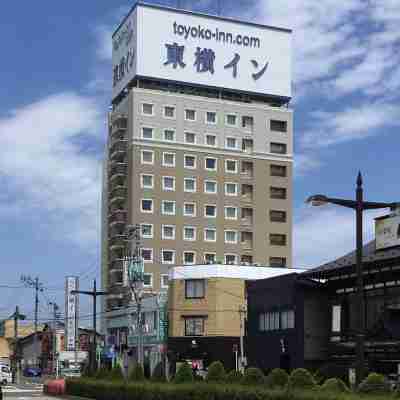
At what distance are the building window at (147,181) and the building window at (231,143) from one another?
1193 centimetres

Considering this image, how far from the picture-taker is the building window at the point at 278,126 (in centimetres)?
12300

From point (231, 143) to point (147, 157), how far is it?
12066 mm

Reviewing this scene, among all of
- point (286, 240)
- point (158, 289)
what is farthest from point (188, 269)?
point (286, 240)

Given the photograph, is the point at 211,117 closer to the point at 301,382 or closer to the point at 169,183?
the point at 169,183

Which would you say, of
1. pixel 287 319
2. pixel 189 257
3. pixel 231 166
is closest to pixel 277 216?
pixel 231 166

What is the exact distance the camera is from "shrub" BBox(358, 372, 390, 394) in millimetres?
24062

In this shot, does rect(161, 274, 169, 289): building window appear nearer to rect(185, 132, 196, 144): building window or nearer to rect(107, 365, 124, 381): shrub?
rect(185, 132, 196, 144): building window

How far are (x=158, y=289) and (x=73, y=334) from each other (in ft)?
37.5

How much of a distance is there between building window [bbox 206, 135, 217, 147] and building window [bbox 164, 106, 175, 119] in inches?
211

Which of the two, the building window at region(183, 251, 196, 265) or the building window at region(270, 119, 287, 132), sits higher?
the building window at region(270, 119, 287, 132)

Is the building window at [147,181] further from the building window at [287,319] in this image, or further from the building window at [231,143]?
the building window at [287,319]

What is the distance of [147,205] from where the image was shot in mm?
113188

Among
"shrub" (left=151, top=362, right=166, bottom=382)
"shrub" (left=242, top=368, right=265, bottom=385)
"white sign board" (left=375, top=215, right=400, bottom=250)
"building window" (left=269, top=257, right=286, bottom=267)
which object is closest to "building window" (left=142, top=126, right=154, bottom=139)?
"building window" (left=269, top=257, right=286, bottom=267)

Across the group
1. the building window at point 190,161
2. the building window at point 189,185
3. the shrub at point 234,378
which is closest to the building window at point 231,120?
the building window at point 190,161
